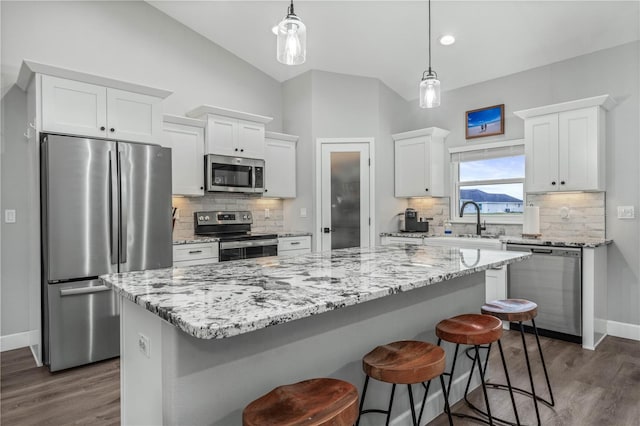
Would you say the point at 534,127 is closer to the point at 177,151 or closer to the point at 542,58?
the point at 542,58

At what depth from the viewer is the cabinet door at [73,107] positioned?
3025 mm

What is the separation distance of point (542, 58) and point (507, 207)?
172cm

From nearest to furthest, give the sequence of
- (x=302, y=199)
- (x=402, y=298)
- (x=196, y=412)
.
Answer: (x=196, y=412)
(x=402, y=298)
(x=302, y=199)

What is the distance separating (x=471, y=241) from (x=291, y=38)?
3.22 meters

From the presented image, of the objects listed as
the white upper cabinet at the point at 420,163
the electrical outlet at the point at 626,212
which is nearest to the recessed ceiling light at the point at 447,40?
the white upper cabinet at the point at 420,163

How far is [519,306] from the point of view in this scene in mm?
2367

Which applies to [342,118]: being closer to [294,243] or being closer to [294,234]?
[294,234]

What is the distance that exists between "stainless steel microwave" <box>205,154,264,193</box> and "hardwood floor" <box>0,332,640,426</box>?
2080 mm

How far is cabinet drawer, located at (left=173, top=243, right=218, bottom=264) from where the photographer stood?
3.82 metres

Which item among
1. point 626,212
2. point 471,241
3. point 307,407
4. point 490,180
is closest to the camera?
point 307,407

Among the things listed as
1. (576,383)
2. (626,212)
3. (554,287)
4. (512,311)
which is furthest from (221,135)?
(626,212)

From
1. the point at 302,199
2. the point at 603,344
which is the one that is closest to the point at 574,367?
the point at 603,344

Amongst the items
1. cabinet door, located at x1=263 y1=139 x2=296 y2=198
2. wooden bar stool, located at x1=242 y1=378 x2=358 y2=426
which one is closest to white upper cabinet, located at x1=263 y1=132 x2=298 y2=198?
cabinet door, located at x1=263 y1=139 x2=296 y2=198

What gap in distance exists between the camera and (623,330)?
369 centimetres
